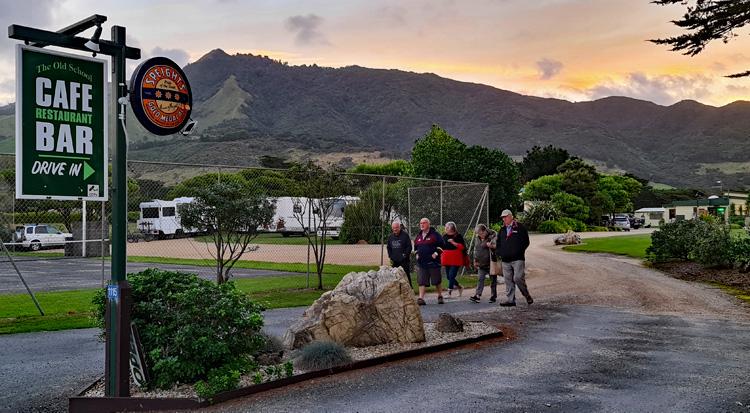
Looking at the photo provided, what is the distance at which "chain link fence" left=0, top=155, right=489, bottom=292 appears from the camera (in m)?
13.1

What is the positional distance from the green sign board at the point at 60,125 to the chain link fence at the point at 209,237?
4.81 metres

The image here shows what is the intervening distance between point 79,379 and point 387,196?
16.0 m

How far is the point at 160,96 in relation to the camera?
6570 millimetres

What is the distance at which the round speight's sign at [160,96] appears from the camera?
640cm

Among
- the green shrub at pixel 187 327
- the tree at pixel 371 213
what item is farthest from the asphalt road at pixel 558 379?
the tree at pixel 371 213

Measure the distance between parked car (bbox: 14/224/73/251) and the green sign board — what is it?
336 inches

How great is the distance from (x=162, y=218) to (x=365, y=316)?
24.7 ft

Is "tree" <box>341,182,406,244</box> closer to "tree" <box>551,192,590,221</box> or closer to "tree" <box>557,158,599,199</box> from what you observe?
"tree" <box>551,192,590,221</box>

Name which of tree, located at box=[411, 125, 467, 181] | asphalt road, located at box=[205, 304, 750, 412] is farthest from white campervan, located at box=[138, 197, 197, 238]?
tree, located at box=[411, 125, 467, 181]

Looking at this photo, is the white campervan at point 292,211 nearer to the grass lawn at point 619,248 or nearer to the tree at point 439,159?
the grass lawn at point 619,248

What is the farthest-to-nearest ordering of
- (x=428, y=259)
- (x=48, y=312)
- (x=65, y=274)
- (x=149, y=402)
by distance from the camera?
(x=65, y=274) < (x=428, y=259) < (x=48, y=312) < (x=149, y=402)

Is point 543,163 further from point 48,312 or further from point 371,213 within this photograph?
point 48,312

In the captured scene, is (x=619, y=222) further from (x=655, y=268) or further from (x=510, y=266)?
(x=510, y=266)

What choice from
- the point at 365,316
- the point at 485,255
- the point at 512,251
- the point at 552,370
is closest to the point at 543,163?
the point at 485,255
